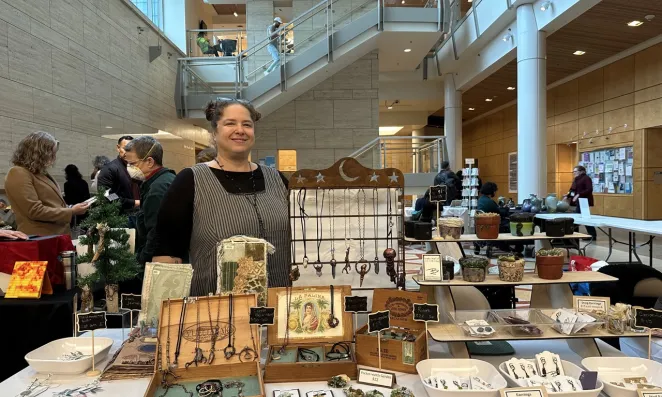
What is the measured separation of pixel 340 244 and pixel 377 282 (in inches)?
8.8

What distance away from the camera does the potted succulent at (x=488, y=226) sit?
1.78 m

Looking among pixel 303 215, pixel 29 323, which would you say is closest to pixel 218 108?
pixel 303 215

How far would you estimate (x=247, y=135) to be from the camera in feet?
5.78

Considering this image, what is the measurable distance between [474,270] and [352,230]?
0.50 meters

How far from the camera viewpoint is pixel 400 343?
1502mm

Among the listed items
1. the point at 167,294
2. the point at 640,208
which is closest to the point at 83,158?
the point at 167,294

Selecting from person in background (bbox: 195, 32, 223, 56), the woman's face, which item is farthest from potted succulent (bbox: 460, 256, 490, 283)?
person in background (bbox: 195, 32, 223, 56)

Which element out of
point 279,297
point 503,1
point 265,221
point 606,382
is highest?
point 503,1

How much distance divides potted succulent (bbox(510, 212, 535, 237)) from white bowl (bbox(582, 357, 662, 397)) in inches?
21.2

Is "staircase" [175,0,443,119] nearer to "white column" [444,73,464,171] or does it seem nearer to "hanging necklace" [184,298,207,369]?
"white column" [444,73,464,171]

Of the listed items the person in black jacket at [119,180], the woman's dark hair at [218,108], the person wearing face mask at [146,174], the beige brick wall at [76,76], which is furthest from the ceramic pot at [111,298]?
the beige brick wall at [76,76]

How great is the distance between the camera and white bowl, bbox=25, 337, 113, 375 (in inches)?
58.6

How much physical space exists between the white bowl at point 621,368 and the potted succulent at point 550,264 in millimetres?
333

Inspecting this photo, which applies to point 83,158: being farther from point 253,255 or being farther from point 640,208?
point 640,208
